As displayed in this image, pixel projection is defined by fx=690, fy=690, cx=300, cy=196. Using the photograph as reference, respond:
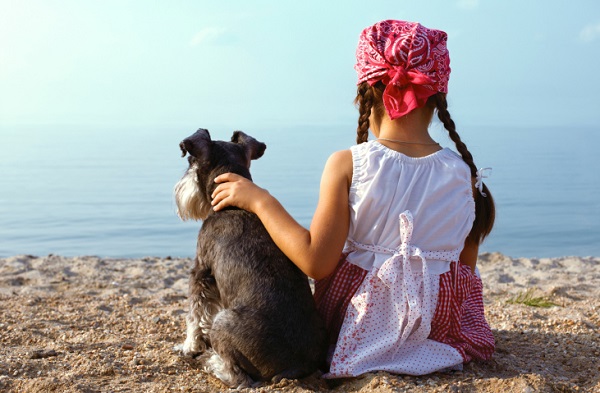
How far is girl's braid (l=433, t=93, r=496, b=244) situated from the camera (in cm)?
455

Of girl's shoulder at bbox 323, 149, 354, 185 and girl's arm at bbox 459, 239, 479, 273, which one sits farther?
girl's arm at bbox 459, 239, 479, 273

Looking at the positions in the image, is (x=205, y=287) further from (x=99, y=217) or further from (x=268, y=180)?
(x=268, y=180)

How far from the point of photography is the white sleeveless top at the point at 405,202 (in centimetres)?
424

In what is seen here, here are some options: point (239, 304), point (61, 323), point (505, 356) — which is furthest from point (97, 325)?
point (505, 356)

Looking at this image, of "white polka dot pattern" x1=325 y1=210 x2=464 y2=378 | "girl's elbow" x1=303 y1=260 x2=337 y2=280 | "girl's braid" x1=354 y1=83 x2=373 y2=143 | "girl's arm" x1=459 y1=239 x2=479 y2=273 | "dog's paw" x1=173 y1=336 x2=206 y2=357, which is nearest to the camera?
"girl's elbow" x1=303 y1=260 x2=337 y2=280

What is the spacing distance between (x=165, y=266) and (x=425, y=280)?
261 inches

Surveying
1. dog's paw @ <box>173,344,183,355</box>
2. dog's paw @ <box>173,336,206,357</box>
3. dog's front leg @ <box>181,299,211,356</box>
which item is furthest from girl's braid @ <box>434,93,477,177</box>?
dog's paw @ <box>173,344,183,355</box>

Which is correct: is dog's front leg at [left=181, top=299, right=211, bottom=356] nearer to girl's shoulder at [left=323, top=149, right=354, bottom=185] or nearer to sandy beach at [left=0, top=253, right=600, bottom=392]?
sandy beach at [left=0, top=253, right=600, bottom=392]

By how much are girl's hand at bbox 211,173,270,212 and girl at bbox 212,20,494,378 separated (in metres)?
0.01

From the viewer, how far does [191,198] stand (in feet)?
16.5

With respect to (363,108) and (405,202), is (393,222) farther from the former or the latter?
(363,108)

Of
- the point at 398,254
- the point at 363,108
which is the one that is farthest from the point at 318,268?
the point at 363,108

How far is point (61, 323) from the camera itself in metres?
6.64

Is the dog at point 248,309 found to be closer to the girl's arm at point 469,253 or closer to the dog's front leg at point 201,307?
the dog's front leg at point 201,307
